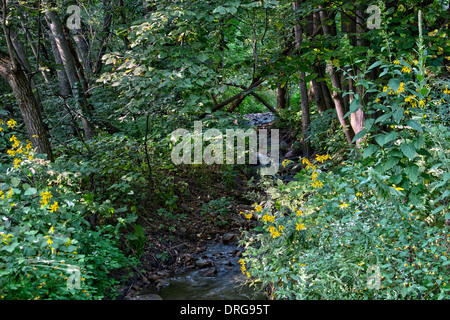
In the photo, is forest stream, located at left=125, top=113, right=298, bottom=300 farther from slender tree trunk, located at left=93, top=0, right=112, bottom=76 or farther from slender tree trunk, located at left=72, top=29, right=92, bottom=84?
slender tree trunk, located at left=72, top=29, right=92, bottom=84

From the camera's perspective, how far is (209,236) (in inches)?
234

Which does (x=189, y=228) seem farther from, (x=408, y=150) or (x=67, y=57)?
(x=67, y=57)

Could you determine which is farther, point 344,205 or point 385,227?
point 344,205

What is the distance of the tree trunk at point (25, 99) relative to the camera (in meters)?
4.36

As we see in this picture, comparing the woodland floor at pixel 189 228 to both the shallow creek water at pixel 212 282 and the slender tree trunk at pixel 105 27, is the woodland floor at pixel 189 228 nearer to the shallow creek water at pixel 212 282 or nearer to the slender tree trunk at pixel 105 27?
the shallow creek water at pixel 212 282

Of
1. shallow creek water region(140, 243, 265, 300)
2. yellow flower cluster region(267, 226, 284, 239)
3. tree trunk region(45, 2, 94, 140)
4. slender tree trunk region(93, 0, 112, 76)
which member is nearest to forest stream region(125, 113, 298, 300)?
shallow creek water region(140, 243, 265, 300)

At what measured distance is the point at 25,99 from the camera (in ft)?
14.7

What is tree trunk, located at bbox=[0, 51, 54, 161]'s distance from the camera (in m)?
4.36

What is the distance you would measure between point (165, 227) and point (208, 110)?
2.04 metres

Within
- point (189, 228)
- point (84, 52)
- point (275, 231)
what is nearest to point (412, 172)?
point (275, 231)

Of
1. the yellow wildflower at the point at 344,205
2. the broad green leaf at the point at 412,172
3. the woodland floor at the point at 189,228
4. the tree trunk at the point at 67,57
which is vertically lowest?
the woodland floor at the point at 189,228

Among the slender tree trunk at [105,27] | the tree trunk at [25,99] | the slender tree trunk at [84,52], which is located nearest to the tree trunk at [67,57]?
the slender tree trunk at [105,27]

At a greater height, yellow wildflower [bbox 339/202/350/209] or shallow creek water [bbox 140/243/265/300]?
yellow wildflower [bbox 339/202/350/209]
